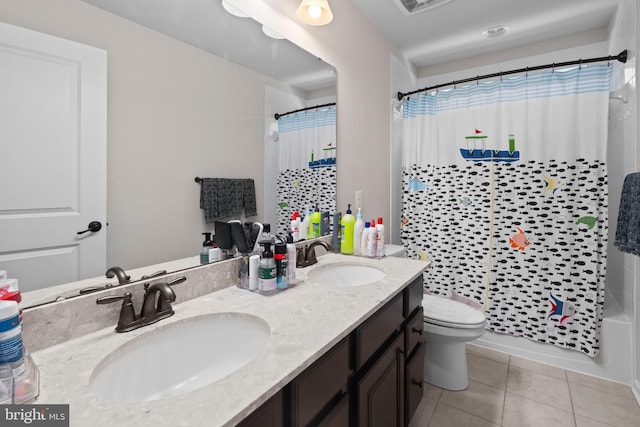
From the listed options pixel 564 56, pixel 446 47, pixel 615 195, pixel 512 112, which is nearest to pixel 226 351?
pixel 512 112

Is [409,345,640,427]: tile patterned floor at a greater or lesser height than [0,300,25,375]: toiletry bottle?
lesser

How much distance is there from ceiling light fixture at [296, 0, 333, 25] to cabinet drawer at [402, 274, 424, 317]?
1.45 m

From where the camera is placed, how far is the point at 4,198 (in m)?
0.72

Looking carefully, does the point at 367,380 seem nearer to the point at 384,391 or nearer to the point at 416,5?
the point at 384,391

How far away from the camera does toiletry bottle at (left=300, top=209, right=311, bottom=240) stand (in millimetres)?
1753

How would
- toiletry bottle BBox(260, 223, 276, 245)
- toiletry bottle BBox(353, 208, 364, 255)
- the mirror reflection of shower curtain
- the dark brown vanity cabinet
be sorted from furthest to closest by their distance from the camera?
toiletry bottle BBox(353, 208, 364, 255)
the mirror reflection of shower curtain
toiletry bottle BBox(260, 223, 276, 245)
the dark brown vanity cabinet

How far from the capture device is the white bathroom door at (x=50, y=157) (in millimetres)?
730

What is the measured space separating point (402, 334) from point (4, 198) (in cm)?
139

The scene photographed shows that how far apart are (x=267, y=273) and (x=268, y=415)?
1.81 ft

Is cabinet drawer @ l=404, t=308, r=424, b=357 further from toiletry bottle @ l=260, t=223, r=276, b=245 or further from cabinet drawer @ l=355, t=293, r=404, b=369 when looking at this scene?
toiletry bottle @ l=260, t=223, r=276, b=245

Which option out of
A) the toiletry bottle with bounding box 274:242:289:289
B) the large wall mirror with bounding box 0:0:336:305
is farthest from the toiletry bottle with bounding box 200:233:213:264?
the toiletry bottle with bounding box 274:242:289:289

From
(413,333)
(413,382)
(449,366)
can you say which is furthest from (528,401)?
(413,333)

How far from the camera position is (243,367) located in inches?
26.7

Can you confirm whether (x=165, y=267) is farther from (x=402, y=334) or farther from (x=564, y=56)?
(x=564, y=56)
